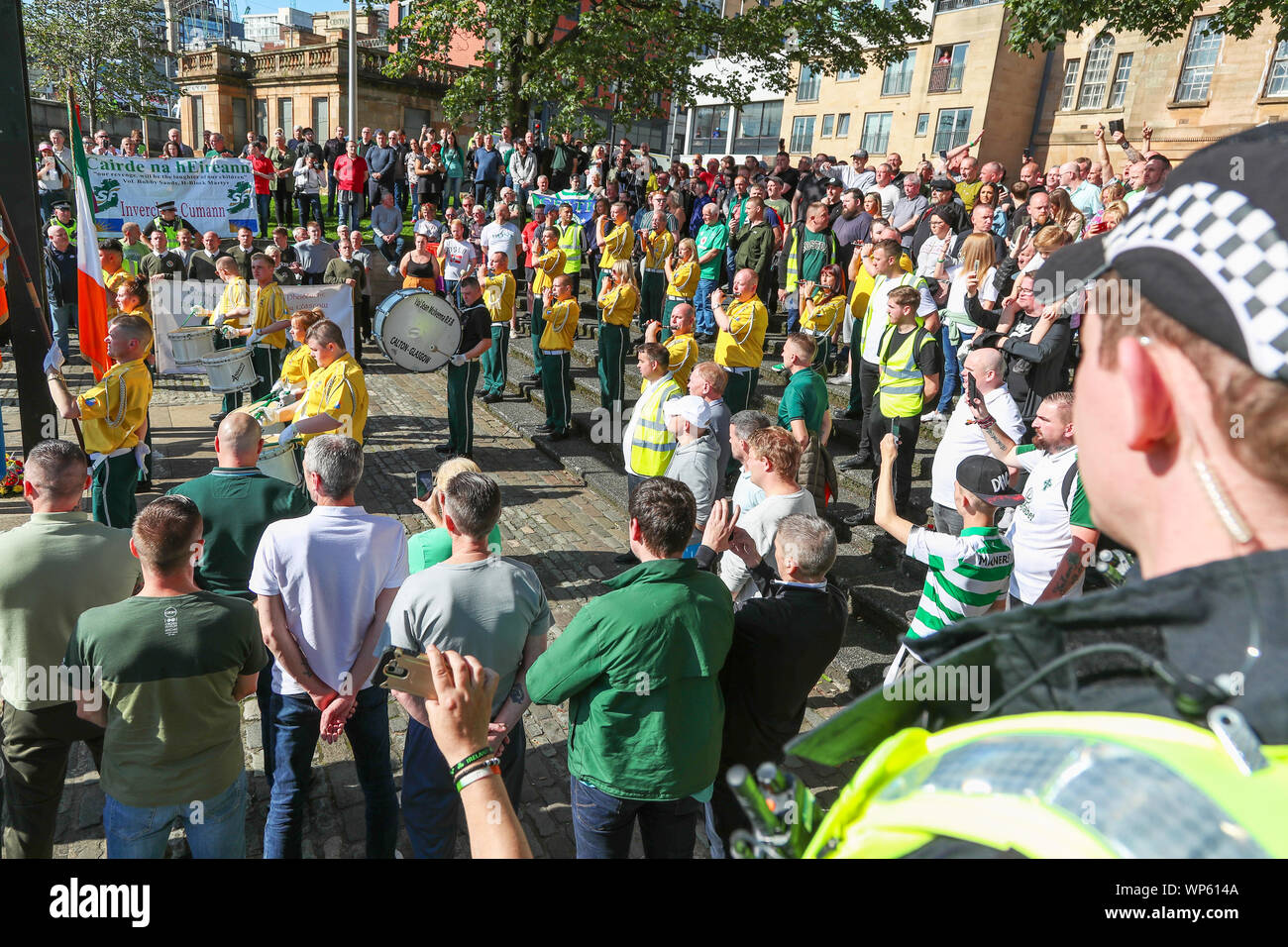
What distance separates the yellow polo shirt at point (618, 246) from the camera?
44.0 feet

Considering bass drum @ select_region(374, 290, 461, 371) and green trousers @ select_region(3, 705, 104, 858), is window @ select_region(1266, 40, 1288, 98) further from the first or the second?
green trousers @ select_region(3, 705, 104, 858)

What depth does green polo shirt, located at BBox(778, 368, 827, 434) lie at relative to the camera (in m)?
6.71

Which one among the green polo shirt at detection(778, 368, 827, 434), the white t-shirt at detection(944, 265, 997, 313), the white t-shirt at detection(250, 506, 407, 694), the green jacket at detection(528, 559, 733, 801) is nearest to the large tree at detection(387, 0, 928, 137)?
the white t-shirt at detection(944, 265, 997, 313)

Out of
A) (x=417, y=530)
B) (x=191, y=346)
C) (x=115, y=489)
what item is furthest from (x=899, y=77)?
(x=115, y=489)

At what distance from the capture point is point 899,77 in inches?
1539

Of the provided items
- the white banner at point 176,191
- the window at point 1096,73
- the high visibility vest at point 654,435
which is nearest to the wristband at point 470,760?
A: the high visibility vest at point 654,435

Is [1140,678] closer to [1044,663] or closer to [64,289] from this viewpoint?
[1044,663]

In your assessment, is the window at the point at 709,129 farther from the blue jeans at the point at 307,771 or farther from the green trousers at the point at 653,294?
the blue jeans at the point at 307,771

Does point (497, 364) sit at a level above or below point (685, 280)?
below

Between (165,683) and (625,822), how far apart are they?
5.94 feet

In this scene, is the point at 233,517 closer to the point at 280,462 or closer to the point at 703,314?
the point at 280,462

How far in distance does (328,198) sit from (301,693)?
846 inches

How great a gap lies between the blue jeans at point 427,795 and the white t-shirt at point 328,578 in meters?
0.56

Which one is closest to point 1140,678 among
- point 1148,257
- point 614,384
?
point 1148,257
